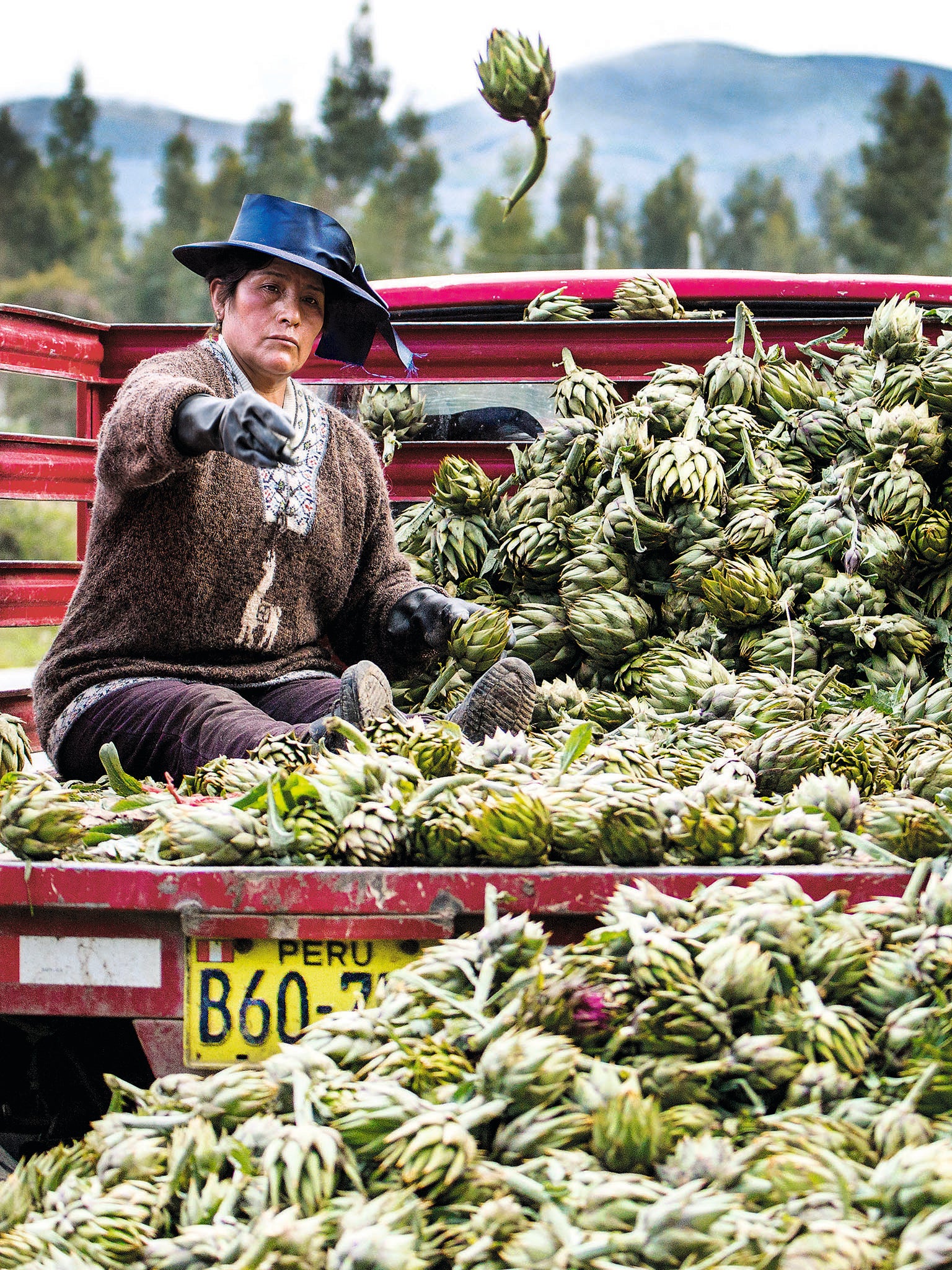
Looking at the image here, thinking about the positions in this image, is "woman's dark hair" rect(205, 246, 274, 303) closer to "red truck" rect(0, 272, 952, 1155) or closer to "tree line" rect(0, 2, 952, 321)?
"red truck" rect(0, 272, 952, 1155)

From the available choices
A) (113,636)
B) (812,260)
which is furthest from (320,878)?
(812,260)

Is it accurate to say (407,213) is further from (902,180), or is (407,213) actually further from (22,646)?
(22,646)

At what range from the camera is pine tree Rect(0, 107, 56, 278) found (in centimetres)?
6288

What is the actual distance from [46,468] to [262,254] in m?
1.10

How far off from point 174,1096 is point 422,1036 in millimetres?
381

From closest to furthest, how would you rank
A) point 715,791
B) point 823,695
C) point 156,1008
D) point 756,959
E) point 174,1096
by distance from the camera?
point 756,959, point 174,1096, point 156,1008, point 715,791, point 823,695

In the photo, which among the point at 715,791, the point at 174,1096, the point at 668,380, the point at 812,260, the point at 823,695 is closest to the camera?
A: the point at 174,1096

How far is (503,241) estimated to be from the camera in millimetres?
68875

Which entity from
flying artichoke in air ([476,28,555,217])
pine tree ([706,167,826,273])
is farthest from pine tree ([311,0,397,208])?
flying artichoke in air ([476,28,555,217])

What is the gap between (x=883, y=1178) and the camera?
4.84ft

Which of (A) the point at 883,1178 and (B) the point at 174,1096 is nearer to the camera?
(A) the point at 883,1178

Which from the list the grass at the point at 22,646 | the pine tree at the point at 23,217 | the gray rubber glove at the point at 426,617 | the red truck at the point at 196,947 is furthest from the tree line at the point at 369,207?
the red truck at the point at 196,947

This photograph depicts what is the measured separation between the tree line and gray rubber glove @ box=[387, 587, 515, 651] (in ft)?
184

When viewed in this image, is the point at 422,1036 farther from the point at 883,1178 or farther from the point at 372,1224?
the point at 883,1178
